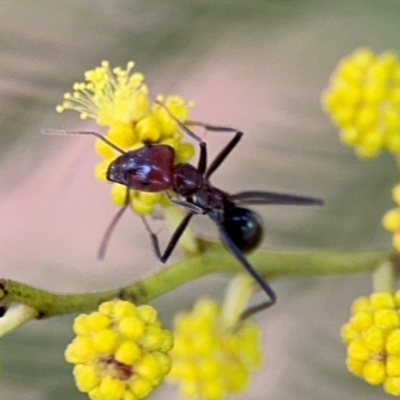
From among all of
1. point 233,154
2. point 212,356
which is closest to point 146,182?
point 212,356

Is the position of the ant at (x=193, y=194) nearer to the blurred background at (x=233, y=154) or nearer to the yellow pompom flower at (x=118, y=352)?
the yellow pompom flower at (x=118, y=352)

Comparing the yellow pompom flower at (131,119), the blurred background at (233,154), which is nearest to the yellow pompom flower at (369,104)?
the yellow pompom flower at (131,119)

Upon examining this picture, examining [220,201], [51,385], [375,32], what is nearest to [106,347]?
[220,201]

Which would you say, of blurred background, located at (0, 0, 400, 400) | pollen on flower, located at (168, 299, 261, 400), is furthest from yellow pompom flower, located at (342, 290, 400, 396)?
blurred background, located at (0, 0, 400, 400)

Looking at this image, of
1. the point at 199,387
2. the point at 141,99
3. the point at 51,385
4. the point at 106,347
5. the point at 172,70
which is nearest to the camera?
the point at 106,347

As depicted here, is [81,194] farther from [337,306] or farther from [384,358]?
[384,358]

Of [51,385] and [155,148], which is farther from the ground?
[155,148]

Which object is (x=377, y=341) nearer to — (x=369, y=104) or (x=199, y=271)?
(x=199, y=271)

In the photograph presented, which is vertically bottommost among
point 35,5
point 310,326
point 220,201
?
point 310,326
